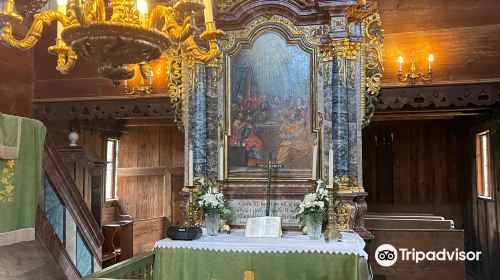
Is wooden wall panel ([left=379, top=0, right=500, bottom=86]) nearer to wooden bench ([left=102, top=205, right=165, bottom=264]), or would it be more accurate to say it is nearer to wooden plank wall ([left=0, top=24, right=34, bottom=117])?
wooden plank wall ([left=0, top=24, right=34, bottom=117])

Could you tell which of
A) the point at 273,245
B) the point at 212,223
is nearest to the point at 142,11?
the point at 273,245

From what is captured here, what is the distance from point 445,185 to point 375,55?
5.88 metres

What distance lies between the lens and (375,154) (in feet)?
37.7

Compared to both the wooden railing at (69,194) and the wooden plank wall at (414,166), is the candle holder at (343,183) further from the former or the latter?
the wooden plank wall at (414,166)

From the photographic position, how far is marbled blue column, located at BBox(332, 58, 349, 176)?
608 centimetres

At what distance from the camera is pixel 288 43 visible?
6.31 meters

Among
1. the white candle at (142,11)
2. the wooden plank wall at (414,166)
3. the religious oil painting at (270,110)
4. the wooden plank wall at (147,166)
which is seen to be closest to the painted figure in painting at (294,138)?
the religious oil painting at (270,110)

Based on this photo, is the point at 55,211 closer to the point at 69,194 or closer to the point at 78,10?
the point at 69,194

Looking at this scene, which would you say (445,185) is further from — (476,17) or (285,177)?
(285,177)

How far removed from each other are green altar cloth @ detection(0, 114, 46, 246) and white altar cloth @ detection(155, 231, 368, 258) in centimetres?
148

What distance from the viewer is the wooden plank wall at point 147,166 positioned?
11.5 meters

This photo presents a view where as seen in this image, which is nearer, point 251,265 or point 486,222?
point 251,265

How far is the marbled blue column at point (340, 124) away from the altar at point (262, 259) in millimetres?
964

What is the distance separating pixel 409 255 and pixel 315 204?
270 centimetres
